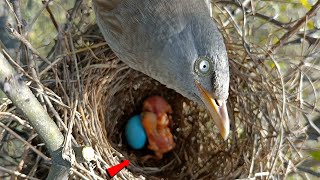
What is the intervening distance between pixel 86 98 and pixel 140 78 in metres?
0.26

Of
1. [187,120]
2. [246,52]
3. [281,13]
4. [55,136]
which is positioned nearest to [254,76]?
[246,52]

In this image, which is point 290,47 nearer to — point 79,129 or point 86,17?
point 86,17

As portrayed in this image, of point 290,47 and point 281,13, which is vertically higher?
point 281,13

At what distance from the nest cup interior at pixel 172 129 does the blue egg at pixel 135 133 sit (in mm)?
32

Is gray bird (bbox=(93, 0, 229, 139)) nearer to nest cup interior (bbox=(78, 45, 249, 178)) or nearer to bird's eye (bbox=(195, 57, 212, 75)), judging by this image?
bird's eye (bbox=(195, 57, 212, 75))

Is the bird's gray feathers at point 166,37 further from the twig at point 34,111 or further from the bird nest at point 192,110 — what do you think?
the twig at point 34,111

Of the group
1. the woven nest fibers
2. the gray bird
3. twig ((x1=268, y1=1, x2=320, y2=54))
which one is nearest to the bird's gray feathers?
the gray bird

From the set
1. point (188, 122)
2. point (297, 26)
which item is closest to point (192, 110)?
point (188, 122)

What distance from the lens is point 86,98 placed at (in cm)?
152

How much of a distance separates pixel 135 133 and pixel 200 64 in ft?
1.92

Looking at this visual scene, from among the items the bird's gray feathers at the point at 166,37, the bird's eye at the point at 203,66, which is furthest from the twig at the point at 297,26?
the bird's eye at the point at 203,66

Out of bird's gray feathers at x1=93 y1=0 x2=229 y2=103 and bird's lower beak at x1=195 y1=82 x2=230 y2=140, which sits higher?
bird's gray feathers at x1=93 y1=0 x2=229 y2=103

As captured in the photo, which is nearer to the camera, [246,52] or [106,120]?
[246,52]

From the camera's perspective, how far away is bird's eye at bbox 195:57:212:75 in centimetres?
121
